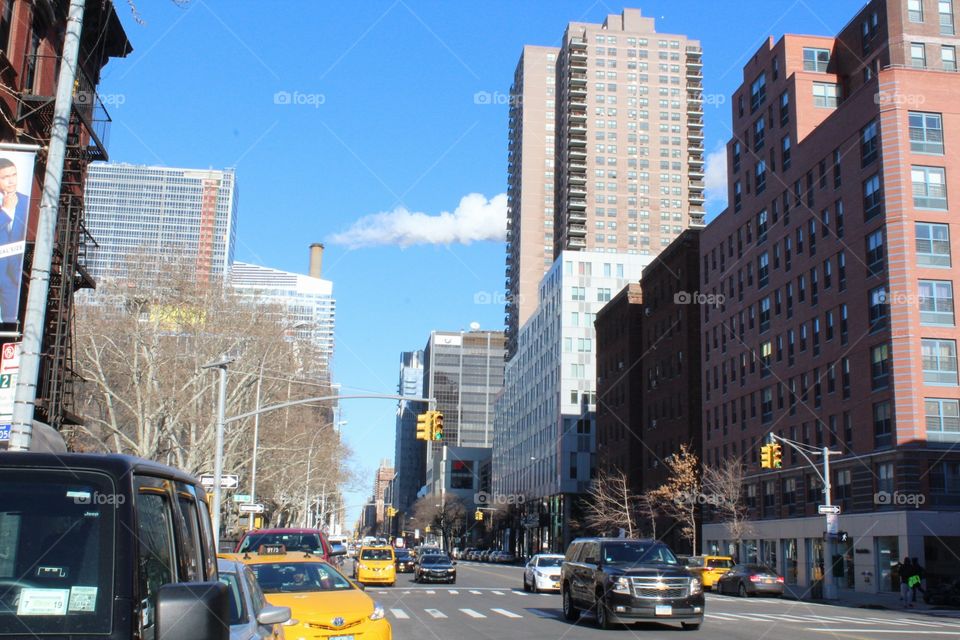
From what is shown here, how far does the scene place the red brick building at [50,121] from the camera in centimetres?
2375

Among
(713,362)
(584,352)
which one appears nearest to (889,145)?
(713,362)

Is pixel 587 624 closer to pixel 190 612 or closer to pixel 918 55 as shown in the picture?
pixel 190 612

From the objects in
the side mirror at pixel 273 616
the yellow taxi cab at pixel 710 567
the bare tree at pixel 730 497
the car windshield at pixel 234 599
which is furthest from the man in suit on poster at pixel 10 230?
the bare tree at pixel 730 497

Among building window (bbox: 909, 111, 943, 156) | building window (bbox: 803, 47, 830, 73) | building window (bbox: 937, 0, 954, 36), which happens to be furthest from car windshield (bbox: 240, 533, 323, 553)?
building window (bbox: 803, 47, 830, 73)

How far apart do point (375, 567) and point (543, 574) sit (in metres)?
6.95

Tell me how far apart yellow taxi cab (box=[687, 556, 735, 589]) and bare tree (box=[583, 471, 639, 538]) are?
3284cm

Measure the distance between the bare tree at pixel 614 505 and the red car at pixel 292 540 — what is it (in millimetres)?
59303

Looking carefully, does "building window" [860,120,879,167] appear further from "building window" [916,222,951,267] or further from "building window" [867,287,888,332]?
"building window" [867,287,888,332]

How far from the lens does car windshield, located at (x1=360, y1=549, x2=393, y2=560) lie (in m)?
39.8

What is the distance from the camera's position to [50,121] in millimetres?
24750

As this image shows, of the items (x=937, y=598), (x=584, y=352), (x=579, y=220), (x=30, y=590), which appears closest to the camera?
(x=30, y=590)

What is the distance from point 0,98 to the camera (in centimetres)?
2255

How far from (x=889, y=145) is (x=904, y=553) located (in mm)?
20220

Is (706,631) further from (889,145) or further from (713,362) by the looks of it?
(713,362)
